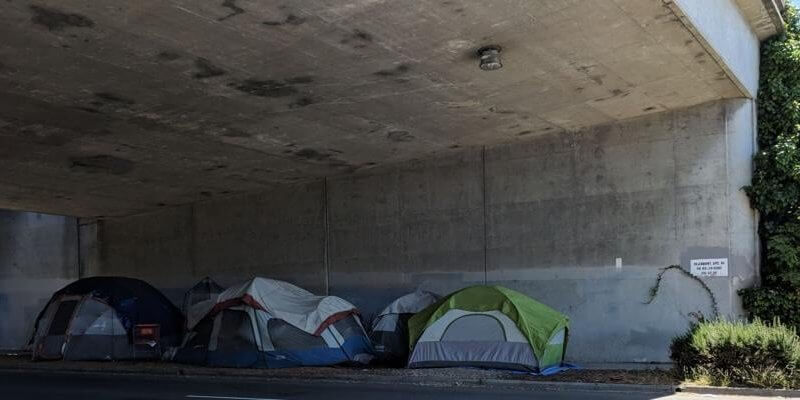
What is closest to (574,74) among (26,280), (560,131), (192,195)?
(560,131)

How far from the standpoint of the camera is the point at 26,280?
1193 inches

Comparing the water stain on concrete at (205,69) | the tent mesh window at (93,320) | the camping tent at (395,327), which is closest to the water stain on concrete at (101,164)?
the tent mesh window at (93,320)

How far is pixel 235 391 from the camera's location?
14234mm

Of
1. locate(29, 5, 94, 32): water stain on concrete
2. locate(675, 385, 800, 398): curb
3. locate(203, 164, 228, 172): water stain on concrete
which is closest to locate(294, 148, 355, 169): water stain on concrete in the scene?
locate(203, 164, 228, 172): water stain on concrete

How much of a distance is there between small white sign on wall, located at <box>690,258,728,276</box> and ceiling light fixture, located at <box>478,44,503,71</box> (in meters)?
7.34

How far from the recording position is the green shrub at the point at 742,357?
12.6m

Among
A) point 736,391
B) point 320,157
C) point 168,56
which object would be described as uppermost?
point 168,56

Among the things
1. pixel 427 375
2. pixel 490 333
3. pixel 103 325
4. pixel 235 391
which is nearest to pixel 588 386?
pixel 490 333

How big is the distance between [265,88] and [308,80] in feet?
3.16

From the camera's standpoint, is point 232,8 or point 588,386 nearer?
point 232,8

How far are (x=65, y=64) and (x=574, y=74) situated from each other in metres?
9.34

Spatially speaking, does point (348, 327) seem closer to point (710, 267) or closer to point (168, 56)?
point (710, 267)

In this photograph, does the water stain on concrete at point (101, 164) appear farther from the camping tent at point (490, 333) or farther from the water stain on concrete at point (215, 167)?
the camping tent at point (490, 333)

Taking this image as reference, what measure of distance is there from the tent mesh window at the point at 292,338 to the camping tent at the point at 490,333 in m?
2.74
